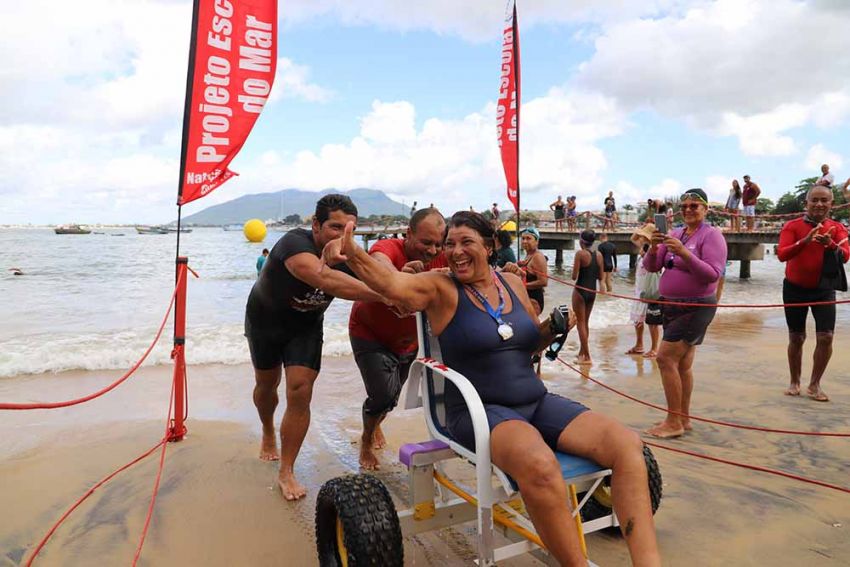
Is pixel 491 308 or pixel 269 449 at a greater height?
pixel 491 308

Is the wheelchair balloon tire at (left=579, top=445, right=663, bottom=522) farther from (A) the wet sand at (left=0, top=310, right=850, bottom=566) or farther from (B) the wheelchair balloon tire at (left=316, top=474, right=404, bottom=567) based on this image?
(B) the wheelchair balloon tire at (left=316, top=474, right=404, bottom=567)

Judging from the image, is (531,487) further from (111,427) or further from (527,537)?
(111,427)

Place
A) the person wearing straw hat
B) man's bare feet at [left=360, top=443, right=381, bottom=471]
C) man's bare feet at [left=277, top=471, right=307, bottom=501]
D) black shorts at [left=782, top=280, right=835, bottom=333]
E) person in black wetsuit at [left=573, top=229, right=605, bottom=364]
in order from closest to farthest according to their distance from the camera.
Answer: man's bare feet at [left=277, top=471, right=307, bottom=501]
man's bare feet at [left=360, top=443, right=381, bottom=471]
black shorts at [left=782, top=280, right=835, bottom=333]
the person wearing straw hat
person in black wetsuit at [left=573, top=229, right=605, bottom=364]

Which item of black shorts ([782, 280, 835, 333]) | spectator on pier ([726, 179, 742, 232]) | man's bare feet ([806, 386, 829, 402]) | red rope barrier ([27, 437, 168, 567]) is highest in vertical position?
spectator on pier ([726, 179, 742, 232])

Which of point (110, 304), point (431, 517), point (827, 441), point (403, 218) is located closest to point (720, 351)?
point (827, 441)

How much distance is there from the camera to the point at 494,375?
2.52m

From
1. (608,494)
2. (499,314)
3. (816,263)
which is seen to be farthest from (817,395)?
(499,314)

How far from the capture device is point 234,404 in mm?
5801

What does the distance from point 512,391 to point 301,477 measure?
1.97 m

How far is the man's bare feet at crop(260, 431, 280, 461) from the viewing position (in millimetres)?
4148

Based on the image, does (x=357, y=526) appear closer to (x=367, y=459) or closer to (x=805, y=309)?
(x=367, y=459)

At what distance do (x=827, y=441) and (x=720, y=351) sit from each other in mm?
4237

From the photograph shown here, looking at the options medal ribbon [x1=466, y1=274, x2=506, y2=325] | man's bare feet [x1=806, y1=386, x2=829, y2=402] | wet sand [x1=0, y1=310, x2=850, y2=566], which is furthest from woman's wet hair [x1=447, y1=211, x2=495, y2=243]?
man's bare feet [x1=806, y1=386, x2=829, y2=402]

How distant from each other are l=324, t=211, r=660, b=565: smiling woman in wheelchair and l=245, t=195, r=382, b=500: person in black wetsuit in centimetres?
75
